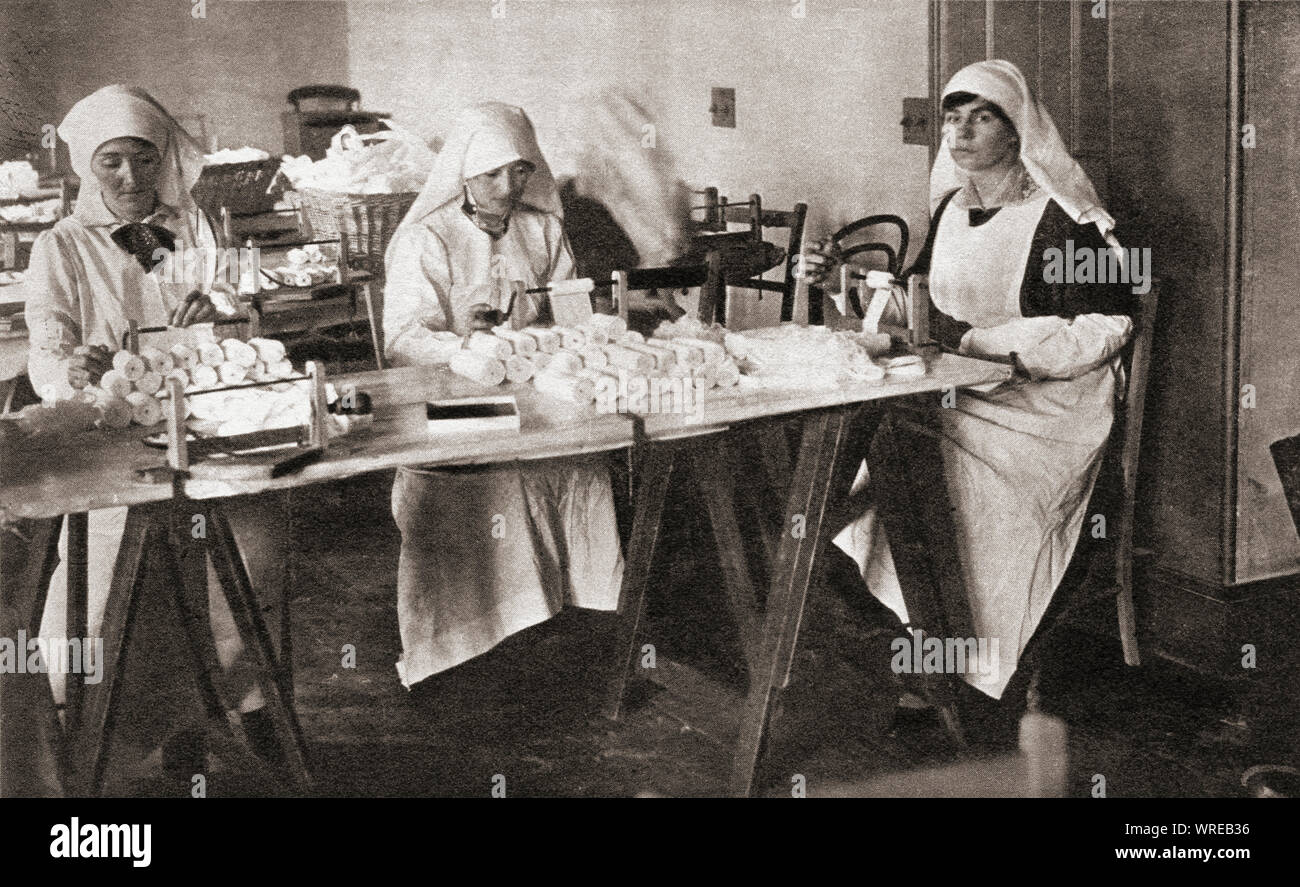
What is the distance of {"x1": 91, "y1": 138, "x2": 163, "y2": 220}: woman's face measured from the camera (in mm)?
3246

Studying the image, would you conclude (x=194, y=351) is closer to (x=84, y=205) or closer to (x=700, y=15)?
(x=84, y=205)

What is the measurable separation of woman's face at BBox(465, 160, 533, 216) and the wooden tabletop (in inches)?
30.3

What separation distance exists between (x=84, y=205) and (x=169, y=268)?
9.7 inches

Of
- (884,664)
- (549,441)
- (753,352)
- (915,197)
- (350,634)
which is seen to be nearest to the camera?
(549,441)

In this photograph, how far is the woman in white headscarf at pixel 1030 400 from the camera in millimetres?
3600

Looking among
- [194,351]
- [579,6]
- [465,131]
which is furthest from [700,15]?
[194,351]

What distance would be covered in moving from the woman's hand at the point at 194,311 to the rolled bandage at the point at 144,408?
0.49 meters

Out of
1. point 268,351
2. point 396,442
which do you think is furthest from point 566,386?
point 268,351

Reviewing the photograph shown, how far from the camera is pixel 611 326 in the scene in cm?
326

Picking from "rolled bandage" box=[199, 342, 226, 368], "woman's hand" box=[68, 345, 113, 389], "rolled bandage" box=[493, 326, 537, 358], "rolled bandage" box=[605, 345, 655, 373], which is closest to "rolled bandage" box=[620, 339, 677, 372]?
"rolled bandage" box=[605, 345, 655, 373]

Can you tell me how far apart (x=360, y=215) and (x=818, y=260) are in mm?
2291

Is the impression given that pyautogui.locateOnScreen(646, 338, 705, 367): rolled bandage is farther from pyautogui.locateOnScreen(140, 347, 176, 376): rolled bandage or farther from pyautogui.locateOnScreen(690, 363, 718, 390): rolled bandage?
pyautogui.locateOnScreen(140, 347, 176, 376): rolled bandage

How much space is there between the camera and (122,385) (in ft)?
8.98

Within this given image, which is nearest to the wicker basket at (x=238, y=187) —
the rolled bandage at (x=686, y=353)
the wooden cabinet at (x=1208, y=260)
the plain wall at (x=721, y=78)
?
the plain wall at (x=721, y=78)
